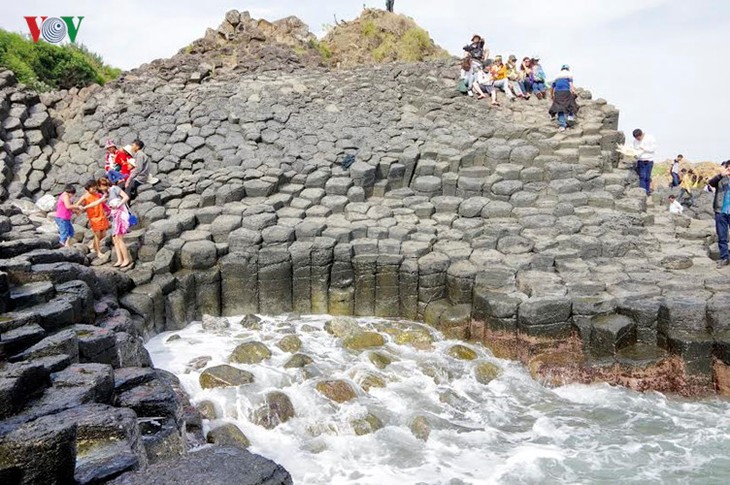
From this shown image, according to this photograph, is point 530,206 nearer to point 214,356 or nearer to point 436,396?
point 436,396

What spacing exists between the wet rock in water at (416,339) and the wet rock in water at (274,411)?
104 inches

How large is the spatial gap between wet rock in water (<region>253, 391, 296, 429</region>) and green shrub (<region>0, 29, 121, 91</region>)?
16762 mm

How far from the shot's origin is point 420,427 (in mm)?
8617

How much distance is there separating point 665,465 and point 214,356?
6.78m

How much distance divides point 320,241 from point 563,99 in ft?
26.2

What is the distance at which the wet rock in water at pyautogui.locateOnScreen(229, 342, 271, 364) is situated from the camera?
10.1 metres

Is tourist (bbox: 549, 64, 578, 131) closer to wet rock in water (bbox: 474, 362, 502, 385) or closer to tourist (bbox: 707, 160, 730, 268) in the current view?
tourist (bbox: 707, 160, 730, 268)

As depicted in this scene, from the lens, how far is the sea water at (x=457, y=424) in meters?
7.81

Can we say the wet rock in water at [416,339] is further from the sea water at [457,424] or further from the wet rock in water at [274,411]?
the wet rock in water at [274,411]

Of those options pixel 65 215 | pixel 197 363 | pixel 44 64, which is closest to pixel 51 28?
pixel 44 64

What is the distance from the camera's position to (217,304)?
12141mm

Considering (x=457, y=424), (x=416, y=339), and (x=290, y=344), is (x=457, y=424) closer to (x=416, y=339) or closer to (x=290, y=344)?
(x=416, y=339)

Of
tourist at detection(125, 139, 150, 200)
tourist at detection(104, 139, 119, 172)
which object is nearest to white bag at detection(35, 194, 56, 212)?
tourist at detection(104, 139, 119, 172)

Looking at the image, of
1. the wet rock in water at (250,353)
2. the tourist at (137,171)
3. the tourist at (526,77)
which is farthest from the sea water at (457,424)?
the tourist at (526,77)
